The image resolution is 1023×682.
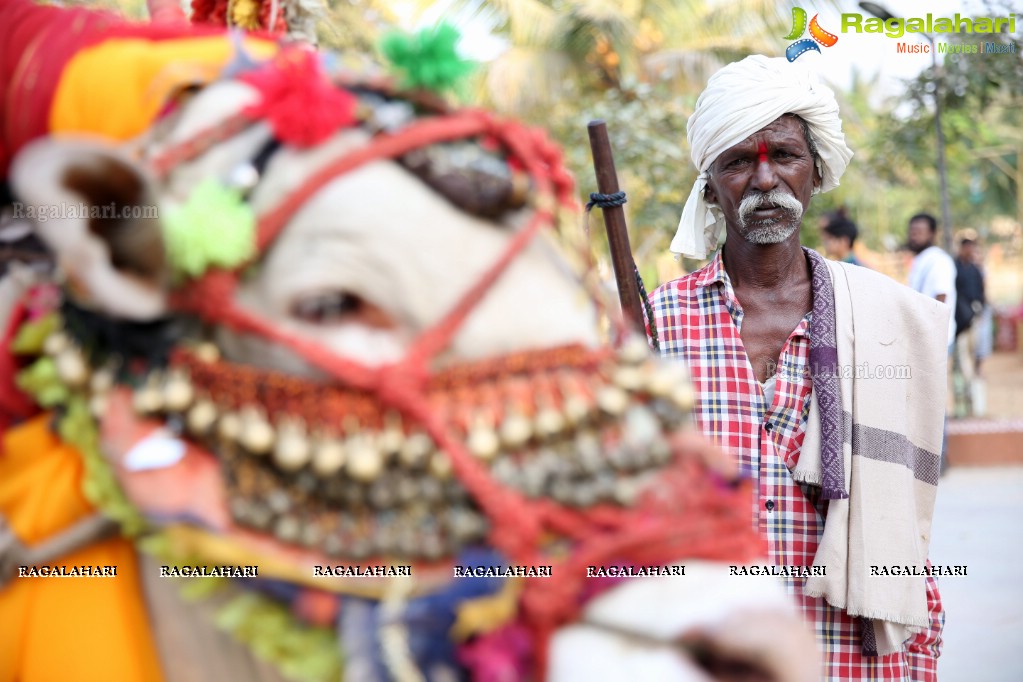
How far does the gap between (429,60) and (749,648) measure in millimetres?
868

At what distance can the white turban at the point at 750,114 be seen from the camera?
2.94 meters

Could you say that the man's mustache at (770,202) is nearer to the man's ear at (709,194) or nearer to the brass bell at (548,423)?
the man's ear at (709,194)

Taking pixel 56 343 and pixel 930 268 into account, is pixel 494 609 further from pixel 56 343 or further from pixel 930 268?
pixel 930 268

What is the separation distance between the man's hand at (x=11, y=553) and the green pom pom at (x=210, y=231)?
474 mm

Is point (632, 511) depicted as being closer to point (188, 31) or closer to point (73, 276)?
point (73, 276)

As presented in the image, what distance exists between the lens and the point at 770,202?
2934 millimetres

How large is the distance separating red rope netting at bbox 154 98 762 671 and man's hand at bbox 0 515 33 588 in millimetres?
430

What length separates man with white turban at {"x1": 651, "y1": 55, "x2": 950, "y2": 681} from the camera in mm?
2641

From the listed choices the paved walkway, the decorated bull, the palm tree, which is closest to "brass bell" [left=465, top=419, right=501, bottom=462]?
the decorated bull

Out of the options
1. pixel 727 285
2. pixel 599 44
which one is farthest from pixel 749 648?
pixel 599 44

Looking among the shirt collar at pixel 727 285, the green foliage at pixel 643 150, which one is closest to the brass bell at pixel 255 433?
the shirt collar at pixel 727 285

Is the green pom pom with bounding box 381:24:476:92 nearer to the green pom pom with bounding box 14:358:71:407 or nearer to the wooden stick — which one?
the green pom pom with bounding box 14:358:71:407

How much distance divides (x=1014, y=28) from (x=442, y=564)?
780 cm

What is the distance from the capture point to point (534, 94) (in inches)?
471
